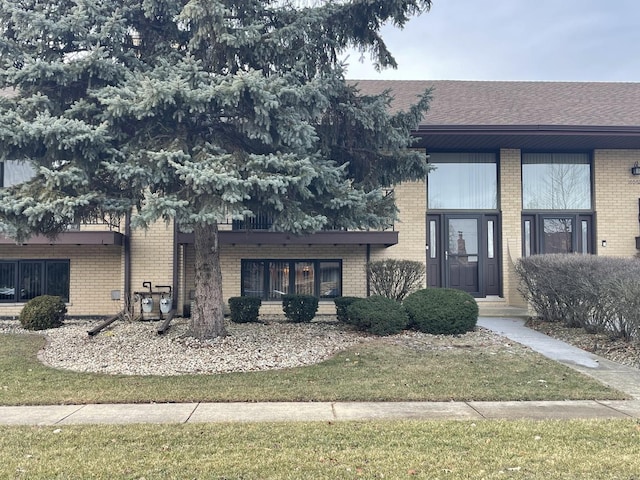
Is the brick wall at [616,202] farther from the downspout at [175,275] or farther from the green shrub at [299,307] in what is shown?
the downspout at [175,275]

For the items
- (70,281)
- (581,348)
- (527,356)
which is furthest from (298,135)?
(70,281)

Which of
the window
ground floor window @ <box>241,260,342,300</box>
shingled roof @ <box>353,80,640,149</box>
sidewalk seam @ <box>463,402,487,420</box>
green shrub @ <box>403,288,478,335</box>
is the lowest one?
sidewalk seam @ <box>463,402,487,420</box>

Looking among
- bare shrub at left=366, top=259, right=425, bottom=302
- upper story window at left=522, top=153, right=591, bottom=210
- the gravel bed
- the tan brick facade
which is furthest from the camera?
upper story window at left=522, top=153, right=591, bottom=210

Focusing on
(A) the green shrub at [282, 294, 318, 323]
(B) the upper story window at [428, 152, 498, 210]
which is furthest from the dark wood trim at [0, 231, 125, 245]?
(B) the upper story window at [428, 152, 498, 210]

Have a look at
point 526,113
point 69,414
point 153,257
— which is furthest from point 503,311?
point 69,414

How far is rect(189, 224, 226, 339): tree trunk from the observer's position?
879cm

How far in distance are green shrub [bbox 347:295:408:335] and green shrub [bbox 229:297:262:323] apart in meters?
2.51

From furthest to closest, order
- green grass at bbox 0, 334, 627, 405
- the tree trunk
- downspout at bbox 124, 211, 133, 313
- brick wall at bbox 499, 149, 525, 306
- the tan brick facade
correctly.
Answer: brick wall at bbox 499, 149, 525, 306 → the tan brick facade → downspout at bbox 124, 211, 133, 313 → the tree trunk → green grass at bbox 0, 334, 627, 405

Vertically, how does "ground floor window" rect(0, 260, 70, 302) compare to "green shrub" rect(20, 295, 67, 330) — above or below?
above

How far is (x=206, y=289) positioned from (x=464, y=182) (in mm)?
8024

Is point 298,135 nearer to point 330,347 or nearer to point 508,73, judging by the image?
point 330,347

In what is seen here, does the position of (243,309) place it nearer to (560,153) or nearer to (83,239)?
(83,239)

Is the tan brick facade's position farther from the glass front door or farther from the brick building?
the glass front door

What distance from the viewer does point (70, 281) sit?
Answer: 1264 centimetres
